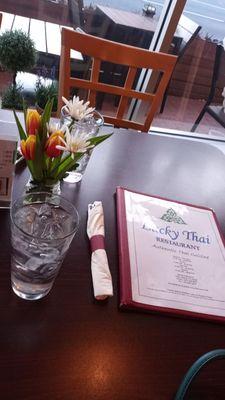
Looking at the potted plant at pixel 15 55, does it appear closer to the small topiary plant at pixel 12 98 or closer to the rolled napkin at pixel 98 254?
the small topiary plant at pixel 12 98

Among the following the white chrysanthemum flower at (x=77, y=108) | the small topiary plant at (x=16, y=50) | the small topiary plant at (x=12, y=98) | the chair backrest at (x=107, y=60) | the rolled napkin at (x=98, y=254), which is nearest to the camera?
the rolled napkin at (x=98, y=254)

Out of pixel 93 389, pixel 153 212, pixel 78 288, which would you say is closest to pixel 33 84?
pixel 153 212

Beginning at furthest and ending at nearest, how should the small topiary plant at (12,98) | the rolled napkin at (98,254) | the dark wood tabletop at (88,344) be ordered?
the small topiary plant at (12,98) → the rolled napkin at (98,254) → the dark wood tabletop at (88,344)

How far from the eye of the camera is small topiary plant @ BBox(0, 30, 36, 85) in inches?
64.4

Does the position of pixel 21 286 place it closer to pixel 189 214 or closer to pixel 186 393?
pixel 186 393

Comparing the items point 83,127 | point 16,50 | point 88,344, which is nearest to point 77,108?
point 83,127

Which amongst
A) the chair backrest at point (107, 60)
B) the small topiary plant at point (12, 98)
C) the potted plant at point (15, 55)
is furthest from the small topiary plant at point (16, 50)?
the chair backrest at point (107, 60)

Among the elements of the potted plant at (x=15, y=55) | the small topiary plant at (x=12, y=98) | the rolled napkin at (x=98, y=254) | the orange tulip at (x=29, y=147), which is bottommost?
the small topiary plant at (x=12, y=98)

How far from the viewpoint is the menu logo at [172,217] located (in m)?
0.65

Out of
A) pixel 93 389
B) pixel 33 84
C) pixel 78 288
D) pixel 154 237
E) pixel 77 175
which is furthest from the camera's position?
pixel 33 84

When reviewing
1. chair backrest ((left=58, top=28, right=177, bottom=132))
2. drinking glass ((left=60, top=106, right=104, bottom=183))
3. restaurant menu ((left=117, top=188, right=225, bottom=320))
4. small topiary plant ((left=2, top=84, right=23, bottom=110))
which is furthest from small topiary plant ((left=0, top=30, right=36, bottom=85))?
restaurant menu ((left=117, top=188, right=225, bottom=320))

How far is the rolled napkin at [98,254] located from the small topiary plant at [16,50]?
50.3 inches

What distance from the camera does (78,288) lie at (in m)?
0.49

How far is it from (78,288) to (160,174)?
0.40m
